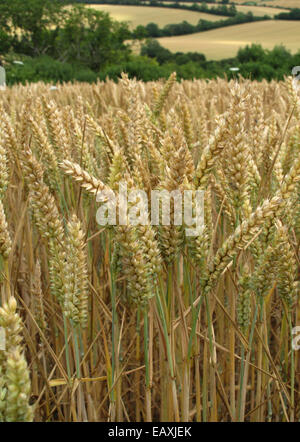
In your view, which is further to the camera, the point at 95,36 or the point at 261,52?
the point at 95,36

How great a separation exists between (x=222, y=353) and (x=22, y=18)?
30.9ft

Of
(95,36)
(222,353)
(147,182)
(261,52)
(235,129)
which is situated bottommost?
(222,353)

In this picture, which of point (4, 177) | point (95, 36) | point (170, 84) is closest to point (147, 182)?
point (4, 177)

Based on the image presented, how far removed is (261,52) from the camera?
422 inches

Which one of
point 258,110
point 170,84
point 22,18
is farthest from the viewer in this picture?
point 22,18

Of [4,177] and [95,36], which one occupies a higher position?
[95,36]

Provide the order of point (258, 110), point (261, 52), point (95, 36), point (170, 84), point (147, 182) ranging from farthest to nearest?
point (95, 36), point (261, 52), point (170, 84), point (258, 110), point (147, 182)

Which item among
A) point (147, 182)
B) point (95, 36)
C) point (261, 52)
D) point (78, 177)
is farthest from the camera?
point (95, 36)

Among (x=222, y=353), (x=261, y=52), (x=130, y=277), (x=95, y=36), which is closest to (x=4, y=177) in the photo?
(x=130, y=277)

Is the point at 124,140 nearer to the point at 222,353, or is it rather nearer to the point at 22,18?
the point at 222,353

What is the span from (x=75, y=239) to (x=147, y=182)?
0.25m

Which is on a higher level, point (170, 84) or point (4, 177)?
point (170, 84)

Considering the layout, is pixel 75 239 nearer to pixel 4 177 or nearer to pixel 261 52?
pixel 4 177
